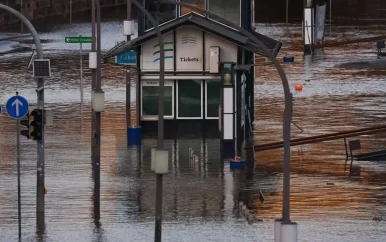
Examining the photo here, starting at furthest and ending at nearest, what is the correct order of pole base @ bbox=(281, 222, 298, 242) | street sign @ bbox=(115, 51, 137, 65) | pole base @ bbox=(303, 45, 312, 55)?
pole base @ bbox=(303, 45, 312, 55), street sign @ bbox=(115, 51, 137, 65), pole base @ bbox=(281, 222, 298, 242)

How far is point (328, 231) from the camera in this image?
90.0ft

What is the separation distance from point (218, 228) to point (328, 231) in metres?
2.39

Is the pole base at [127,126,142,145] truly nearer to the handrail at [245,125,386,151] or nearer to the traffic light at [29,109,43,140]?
the handrail at [245,125,386,151]

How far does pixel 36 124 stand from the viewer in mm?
28281

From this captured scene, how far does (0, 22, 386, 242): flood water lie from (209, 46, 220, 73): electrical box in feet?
7.82

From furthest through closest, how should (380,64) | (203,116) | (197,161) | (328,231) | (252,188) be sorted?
(380,64), (203,116), (197,161), (252,188), (328,231)

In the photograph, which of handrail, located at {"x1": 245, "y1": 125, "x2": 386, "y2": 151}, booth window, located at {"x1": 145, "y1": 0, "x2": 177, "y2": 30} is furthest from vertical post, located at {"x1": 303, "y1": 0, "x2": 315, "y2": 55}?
handrail, located at {"x1": 245, "y1": 125, "x2": 386, "y2": 151}

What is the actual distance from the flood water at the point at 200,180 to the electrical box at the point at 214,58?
2382 millimetres

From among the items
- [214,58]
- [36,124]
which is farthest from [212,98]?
[36,124]

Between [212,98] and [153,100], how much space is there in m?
1.95

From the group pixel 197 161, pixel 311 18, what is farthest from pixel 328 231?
pixel 311 18

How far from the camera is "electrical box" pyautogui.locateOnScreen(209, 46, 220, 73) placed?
40.9 metres

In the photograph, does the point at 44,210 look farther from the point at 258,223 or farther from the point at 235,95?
the point at 235,95

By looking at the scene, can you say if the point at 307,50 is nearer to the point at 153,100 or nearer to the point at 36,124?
the point at 153,100
